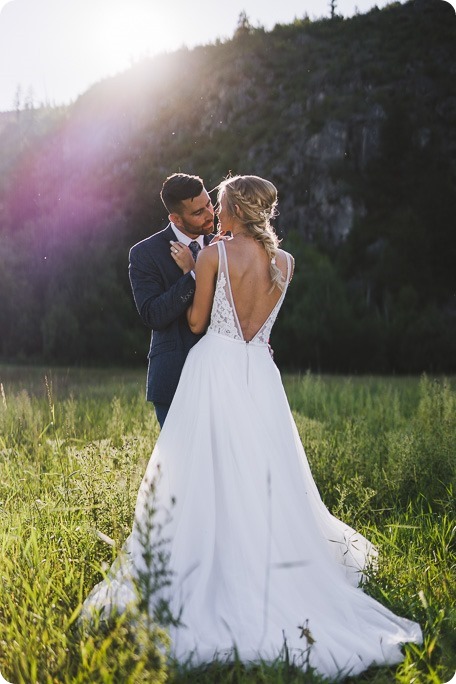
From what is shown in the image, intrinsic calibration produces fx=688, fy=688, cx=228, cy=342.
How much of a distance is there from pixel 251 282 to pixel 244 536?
1170 millimetres

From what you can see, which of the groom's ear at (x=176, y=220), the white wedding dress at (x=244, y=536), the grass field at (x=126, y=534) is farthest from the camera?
the groom's ear at (x=176, y=220)

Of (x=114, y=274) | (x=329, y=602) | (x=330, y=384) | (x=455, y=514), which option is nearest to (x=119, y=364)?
(x=114, y=274)

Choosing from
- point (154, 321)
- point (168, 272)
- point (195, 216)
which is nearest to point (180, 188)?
point (195, 216)

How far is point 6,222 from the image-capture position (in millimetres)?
19328

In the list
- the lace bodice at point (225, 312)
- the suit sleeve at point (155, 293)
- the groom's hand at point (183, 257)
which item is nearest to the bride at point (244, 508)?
the lace bodice at point (225, 312)

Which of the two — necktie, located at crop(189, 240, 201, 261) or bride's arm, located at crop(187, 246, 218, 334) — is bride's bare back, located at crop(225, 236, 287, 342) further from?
necktie, located at crop(189, 240, 201, 261)

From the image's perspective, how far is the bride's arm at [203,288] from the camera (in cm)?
322

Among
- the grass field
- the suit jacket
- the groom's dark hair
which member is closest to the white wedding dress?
the grass field

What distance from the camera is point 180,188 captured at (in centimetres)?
361

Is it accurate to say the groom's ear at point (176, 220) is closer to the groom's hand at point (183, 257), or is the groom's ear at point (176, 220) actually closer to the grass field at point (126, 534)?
the groom's hand at point (183, 257)

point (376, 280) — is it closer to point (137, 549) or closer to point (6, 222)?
point (6, 222)

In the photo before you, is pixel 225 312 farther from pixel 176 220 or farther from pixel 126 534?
pixel 126 534

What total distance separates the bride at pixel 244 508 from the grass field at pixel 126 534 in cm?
14

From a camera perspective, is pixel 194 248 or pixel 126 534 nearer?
pixel 126 534
